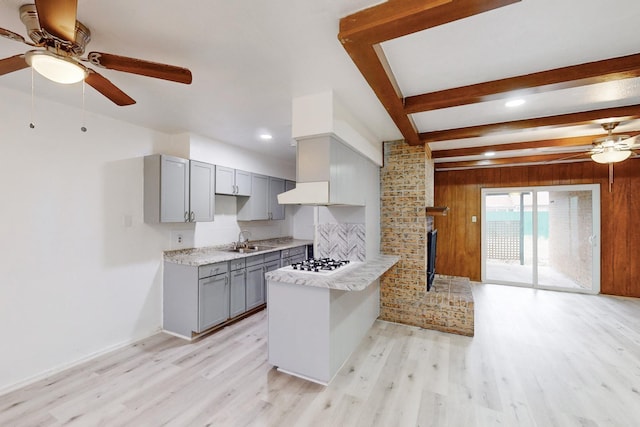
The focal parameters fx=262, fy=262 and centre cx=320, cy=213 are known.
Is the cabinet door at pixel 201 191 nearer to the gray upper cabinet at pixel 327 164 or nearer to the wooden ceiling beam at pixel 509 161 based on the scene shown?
the gray upper cabinet at pixel 327 164

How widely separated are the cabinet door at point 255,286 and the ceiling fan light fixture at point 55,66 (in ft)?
9.31

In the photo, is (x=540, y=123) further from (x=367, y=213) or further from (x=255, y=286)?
(x=255, y=286)

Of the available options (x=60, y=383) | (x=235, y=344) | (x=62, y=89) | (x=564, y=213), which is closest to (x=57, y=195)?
(x=62, y=89)

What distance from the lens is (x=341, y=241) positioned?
339cm

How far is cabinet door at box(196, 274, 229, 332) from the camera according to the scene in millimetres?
3137

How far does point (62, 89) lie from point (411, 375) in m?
4.10

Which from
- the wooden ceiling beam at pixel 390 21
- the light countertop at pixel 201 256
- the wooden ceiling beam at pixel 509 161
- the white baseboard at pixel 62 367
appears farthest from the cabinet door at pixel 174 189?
the wooden ceiling beam at pixel 509 161

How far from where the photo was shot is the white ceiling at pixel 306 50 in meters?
1.41

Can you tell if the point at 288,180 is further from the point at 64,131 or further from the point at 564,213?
the point at 564,213

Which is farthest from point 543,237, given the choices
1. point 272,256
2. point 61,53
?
point 61,53

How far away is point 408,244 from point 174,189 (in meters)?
3.16

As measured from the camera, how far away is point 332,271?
2656mm

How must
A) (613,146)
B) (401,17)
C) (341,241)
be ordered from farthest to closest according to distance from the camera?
(341,241), (613,146), (401,17)

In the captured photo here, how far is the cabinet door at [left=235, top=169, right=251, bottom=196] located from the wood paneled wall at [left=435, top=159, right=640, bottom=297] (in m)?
4.20
